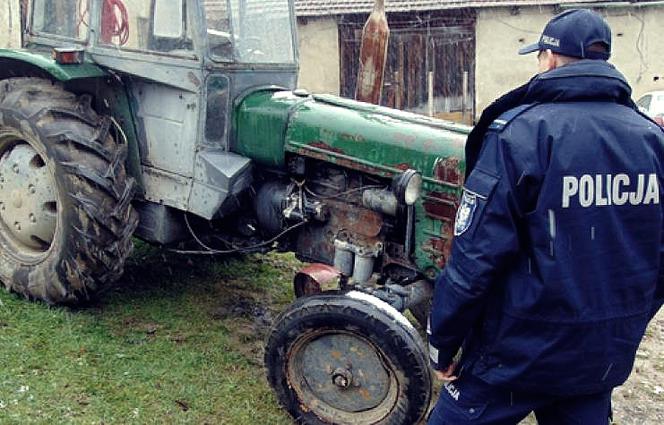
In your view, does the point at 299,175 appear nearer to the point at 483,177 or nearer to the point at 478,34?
the point at 483,177

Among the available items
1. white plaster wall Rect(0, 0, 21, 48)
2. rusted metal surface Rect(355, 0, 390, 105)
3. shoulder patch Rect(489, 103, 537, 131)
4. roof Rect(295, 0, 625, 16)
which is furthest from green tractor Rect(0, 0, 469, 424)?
roof Rect(295, 0, 625, 16)

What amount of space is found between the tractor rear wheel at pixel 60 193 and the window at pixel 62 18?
383 mm

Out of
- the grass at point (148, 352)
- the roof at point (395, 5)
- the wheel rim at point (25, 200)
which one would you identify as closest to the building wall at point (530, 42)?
the roof at point (395, 5)

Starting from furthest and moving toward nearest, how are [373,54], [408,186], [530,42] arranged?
1. [530,42]
2. [373,54]
3. [408,186]

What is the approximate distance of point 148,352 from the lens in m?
4.54

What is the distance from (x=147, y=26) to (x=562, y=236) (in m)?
3.11

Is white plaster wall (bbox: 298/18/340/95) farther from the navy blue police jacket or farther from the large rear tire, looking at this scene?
the navy blue police jacket

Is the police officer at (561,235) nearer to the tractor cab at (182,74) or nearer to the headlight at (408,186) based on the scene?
the headlight at (408,186)

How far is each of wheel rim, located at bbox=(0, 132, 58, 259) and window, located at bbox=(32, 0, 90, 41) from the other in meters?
0.76

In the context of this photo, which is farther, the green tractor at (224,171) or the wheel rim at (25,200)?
the wheel rim at (25,200)

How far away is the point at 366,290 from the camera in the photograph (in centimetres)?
403

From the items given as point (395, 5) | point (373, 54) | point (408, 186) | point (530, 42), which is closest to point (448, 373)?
point (408, 186)

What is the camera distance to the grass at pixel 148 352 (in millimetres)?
3938

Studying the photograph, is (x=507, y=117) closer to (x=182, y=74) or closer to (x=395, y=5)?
(x=182, y=74)
